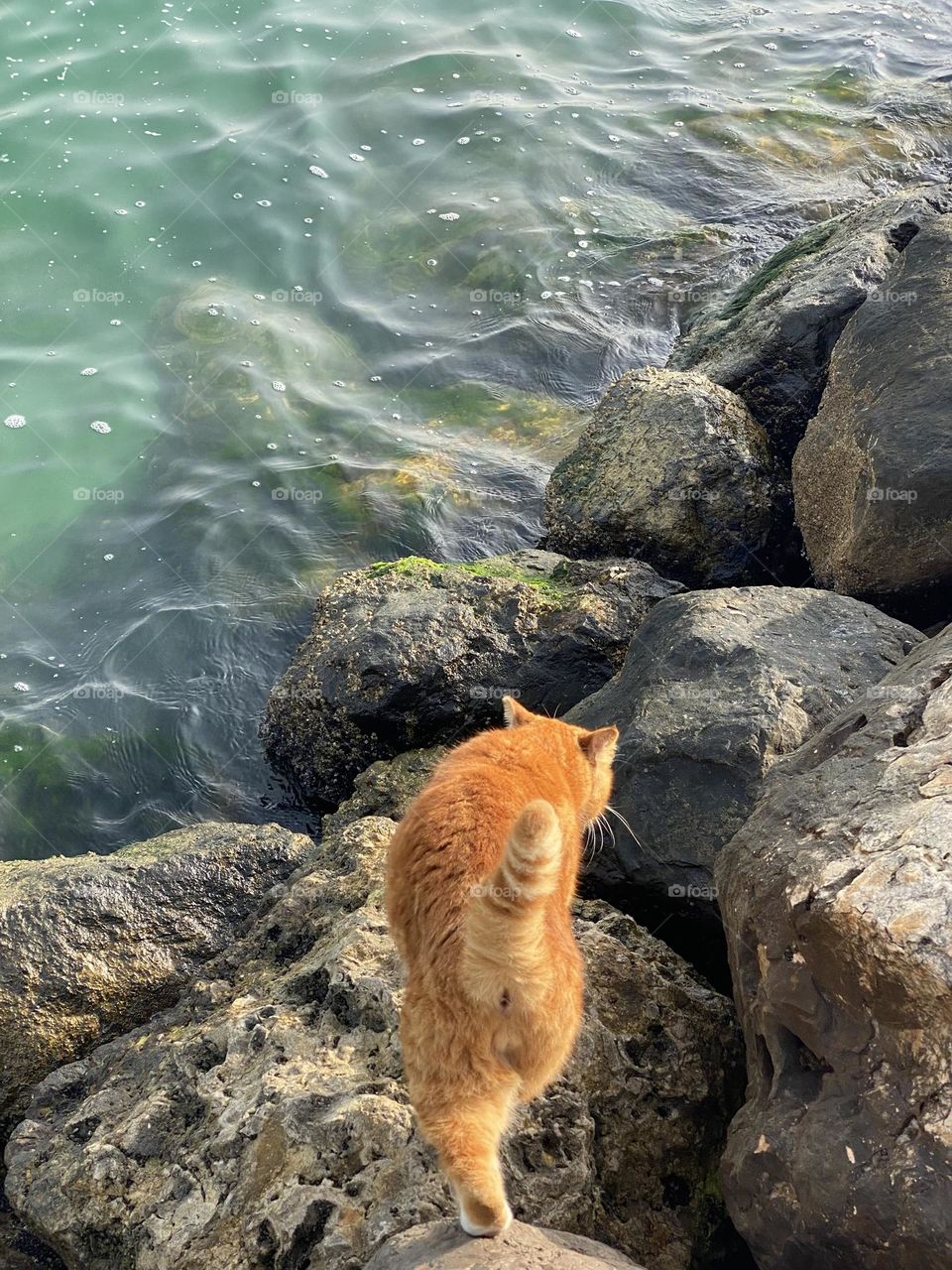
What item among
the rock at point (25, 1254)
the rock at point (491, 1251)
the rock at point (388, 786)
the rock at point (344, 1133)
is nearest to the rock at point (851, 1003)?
the rock at point (344, 1133)

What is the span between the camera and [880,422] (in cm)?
569

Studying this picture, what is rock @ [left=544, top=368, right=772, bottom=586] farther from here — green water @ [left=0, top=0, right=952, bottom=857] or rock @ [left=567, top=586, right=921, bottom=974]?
rock @ [left=567, top=586, right=921, bottom=974]

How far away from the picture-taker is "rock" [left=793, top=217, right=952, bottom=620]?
18.0ft

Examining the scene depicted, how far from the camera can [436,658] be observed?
19.5 ft

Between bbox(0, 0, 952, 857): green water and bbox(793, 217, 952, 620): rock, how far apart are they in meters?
2.74

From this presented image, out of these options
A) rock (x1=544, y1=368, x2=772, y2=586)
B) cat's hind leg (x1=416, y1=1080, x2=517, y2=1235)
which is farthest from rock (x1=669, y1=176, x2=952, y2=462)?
cat's hind leg (x1=416, y1=1080, x2=517, y2=1235)

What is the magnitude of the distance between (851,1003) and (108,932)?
3384 millimetres

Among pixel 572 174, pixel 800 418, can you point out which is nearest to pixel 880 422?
pixel 800 418

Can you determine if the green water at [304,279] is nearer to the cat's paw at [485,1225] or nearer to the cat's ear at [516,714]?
the cat's ear at [516,714]

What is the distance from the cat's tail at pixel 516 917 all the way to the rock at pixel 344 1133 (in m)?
0.72

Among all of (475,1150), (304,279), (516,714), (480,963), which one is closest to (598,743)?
(516,714)

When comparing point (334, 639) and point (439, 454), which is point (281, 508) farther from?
point (334, 639)

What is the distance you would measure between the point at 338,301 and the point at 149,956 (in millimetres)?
6989

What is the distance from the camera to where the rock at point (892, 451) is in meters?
5.49
